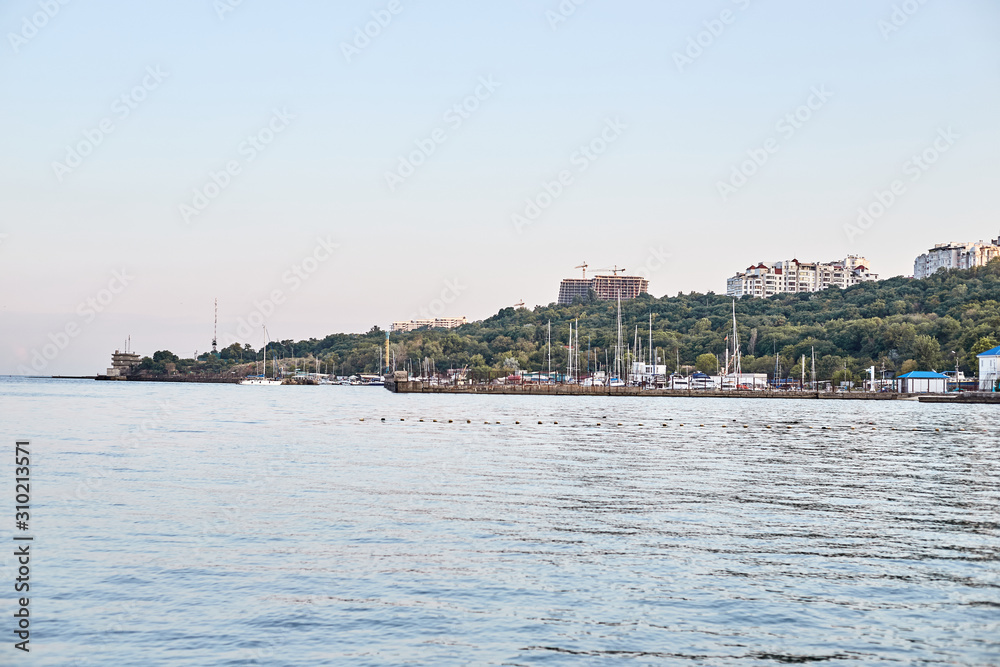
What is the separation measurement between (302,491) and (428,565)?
1072 cm

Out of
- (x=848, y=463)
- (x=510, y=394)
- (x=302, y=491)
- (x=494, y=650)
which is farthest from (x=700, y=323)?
(x=494, y=650)

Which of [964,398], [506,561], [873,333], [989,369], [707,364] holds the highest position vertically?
[873,333]

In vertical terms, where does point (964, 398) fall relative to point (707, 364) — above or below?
below

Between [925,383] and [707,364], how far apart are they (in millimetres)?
53606

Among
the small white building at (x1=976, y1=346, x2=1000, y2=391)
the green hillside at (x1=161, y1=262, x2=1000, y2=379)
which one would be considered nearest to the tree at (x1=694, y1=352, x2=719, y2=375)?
the green hillside at (x1=161, y1=262, x2=1000, y2=379)

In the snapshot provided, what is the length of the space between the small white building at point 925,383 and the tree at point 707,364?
49.2 metres

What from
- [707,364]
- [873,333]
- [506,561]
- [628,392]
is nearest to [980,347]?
[873,333]

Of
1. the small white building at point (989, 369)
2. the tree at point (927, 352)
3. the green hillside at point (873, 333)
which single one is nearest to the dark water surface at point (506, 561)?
the small white building at point (989, 369)

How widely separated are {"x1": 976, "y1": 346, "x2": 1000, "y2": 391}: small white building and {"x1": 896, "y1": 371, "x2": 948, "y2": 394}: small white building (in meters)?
6.28

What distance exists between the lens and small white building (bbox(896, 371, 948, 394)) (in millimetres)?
125875

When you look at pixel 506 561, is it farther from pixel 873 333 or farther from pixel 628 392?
pixel 873 333

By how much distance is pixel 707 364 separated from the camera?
580 ft

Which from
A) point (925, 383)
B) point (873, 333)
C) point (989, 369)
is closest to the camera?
point (989, 369)

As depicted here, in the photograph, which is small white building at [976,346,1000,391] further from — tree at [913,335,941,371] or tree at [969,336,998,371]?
tree at [913,335,941,371]
